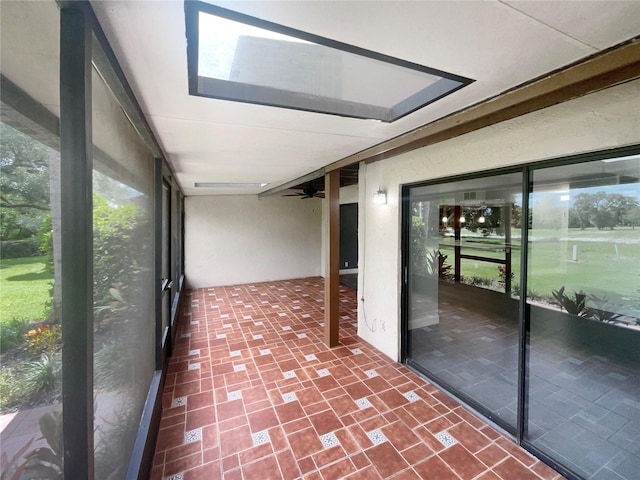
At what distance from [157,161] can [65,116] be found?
6.53 ft

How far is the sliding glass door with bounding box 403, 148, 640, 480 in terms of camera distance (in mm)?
1707

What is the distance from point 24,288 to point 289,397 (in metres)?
2.47

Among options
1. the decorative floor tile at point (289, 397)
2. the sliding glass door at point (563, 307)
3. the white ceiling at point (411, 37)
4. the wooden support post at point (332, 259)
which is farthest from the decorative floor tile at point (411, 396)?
the white ceiling at point (411, 37)

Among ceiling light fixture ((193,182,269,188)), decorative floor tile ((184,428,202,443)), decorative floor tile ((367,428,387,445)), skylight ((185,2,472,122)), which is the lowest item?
decorative floor tile ((184,428,202,443))

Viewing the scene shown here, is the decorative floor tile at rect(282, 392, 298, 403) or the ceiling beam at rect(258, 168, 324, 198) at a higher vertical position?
the ceiling beam at rect(258, 168, 324, 198)

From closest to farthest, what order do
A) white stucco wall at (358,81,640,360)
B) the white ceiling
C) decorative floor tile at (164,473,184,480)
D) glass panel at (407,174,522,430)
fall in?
the white ceiling, white stucco wall at (358,81,640,360), decorative floor tile at (164,473,184,480), glass panel at (407,174,522,430)

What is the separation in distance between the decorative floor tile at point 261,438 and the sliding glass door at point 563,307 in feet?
5.81

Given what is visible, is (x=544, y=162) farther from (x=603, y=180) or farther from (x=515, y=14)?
(x=515, y=14)

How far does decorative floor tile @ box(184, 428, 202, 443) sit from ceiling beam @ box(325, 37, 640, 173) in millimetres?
2906

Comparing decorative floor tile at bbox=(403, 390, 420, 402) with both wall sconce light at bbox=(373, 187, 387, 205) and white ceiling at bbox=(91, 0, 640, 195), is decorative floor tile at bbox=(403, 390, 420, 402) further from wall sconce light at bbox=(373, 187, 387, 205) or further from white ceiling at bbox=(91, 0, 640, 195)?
white ceiling at bbox=(91, 0, 640, 195)

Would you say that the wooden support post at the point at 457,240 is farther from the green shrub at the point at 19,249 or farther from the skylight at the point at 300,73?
the green shrub at the point at 19,249

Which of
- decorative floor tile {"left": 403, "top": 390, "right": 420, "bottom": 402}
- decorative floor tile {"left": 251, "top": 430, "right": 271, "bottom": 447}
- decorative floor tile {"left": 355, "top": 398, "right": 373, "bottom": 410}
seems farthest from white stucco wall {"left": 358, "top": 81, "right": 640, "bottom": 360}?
decorative floor tile {"left": 251, "top": 430, "right": 271, "bottom": 447}

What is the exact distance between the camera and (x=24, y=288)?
66 cm

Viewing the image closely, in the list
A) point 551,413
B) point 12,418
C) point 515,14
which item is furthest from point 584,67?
point 12,418
